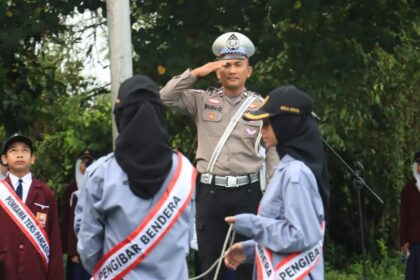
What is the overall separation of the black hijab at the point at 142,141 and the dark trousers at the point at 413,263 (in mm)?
7382

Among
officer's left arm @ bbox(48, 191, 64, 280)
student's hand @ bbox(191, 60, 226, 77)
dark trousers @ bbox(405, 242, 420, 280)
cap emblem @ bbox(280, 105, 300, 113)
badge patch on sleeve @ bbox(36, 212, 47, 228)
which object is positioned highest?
student's hand @ bbox(191, 60, 226, 77)

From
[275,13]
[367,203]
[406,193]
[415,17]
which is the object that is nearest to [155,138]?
[275,13]

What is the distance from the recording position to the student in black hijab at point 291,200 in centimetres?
638

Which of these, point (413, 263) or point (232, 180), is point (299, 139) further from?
point (413, 263)

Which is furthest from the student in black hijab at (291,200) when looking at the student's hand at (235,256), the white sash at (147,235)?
the white sash at (147,235)

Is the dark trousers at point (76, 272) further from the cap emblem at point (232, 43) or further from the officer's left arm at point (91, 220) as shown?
the officer's left arm at point (91, 220)

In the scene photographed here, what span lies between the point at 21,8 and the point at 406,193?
185 inches

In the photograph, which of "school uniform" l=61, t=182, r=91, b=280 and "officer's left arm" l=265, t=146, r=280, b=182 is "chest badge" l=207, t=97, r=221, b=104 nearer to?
"officer's left arm" l=265, t=146, r=280, b=182

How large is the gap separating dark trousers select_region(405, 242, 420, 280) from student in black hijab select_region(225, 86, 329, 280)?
6.65 m

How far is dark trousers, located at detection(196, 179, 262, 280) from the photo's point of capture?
8602mm

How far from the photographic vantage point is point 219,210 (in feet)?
28.3

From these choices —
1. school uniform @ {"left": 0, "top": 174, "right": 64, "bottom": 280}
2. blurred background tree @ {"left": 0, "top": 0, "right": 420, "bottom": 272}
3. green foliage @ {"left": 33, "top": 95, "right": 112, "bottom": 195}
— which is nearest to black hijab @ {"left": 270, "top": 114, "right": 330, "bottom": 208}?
school uniform @ {"left": 0, "top": 174, "right": 64, "bottom": 280}

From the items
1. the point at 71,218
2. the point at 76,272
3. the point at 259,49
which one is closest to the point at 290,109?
the point at 259,49

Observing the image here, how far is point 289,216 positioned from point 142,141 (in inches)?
36.0
